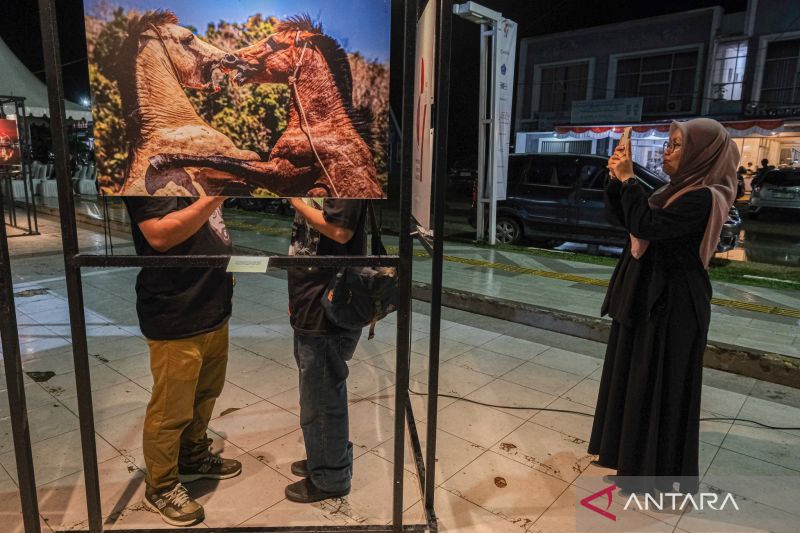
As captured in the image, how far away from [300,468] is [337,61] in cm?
204

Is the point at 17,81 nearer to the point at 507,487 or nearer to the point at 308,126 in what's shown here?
the point at 308,126

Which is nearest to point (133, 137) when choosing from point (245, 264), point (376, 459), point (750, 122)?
point (245, 264)

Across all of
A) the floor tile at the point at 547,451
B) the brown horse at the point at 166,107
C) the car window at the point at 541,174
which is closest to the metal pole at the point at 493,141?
the car window at the point at 541,174

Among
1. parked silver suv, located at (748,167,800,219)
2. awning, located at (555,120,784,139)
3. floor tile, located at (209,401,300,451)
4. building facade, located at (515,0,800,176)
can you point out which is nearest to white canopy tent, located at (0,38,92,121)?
floor tile, located at (209,401,300,451)

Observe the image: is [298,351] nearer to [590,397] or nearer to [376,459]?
[376,459]

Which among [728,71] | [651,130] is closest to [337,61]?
[651,130]

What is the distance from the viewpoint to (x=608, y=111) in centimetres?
2175

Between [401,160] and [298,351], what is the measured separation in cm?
104

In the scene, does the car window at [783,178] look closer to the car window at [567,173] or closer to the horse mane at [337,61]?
the car window at [567,173]

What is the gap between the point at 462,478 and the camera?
2764 millimetres

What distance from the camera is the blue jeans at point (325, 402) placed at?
2344mm

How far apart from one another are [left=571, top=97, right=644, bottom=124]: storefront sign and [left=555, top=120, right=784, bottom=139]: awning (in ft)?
1.54

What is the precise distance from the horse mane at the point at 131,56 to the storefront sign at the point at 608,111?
22.7m

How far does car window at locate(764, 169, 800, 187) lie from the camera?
46.6 feet
